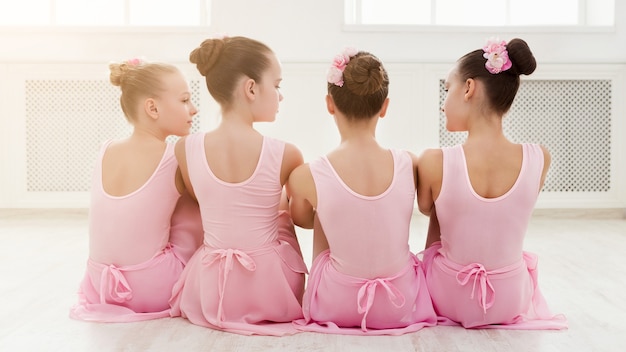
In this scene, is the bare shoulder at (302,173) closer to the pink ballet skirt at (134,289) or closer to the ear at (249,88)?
the ear at (249,88)

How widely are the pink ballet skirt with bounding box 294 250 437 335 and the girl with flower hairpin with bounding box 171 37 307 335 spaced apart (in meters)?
0.07

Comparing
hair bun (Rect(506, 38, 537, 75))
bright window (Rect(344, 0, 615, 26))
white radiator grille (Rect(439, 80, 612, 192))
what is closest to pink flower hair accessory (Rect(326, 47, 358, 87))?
hair bun (Rect(506, 38, 537, 75))

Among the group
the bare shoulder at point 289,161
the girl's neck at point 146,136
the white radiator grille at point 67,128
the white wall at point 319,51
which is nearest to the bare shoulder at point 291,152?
the bare shoulder at point 289,161

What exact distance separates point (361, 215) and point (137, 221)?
0.61 meters

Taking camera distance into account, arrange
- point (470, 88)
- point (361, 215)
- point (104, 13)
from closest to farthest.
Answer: point (361, 215)
point (470, 88)
point (104, 13)

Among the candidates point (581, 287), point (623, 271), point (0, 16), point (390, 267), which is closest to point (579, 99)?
point (623, 271)

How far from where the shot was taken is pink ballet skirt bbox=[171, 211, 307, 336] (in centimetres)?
184

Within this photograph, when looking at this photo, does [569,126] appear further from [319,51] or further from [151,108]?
[151,108]

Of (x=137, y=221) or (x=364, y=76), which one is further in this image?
(x=137, y=221)

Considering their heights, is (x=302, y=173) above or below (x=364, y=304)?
above

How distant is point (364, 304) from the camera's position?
1792 millimetres

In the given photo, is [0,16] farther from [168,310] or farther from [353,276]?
[353,276]

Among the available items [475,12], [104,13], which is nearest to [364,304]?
[475,12]

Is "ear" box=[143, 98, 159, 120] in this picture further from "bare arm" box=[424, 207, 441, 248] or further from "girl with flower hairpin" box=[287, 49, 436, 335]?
"bare arm" box=[424, 207, 441, 248]
